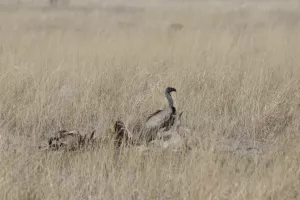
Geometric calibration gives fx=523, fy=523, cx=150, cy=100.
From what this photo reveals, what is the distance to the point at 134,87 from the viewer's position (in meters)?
5.99

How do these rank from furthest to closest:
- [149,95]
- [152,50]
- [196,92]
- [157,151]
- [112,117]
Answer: [152,50] < [196,92] < [149,95] < [112,117] < [157,151]

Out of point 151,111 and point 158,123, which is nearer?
point 158,123

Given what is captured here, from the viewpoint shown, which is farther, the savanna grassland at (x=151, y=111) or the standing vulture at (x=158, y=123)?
the standing vulture at (x=158, y=123)

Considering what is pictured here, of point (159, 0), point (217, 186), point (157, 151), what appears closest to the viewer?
point (217, 186)

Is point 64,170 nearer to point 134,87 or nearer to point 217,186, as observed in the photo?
point 217,186

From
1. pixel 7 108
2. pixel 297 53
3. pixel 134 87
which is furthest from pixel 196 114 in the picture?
pixel 297 53

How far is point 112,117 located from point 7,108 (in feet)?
3.40

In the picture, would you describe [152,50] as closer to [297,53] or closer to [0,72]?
[297,53]

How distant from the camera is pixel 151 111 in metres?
5.29

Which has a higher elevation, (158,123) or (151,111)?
(158,123)

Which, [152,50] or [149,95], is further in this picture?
[152,50]

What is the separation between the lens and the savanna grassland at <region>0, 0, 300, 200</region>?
3.27 metres

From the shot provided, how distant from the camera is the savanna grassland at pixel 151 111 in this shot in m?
3.27

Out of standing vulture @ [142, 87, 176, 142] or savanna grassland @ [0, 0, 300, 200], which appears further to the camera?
standing vulture @ [142, 87, 176, 142]
